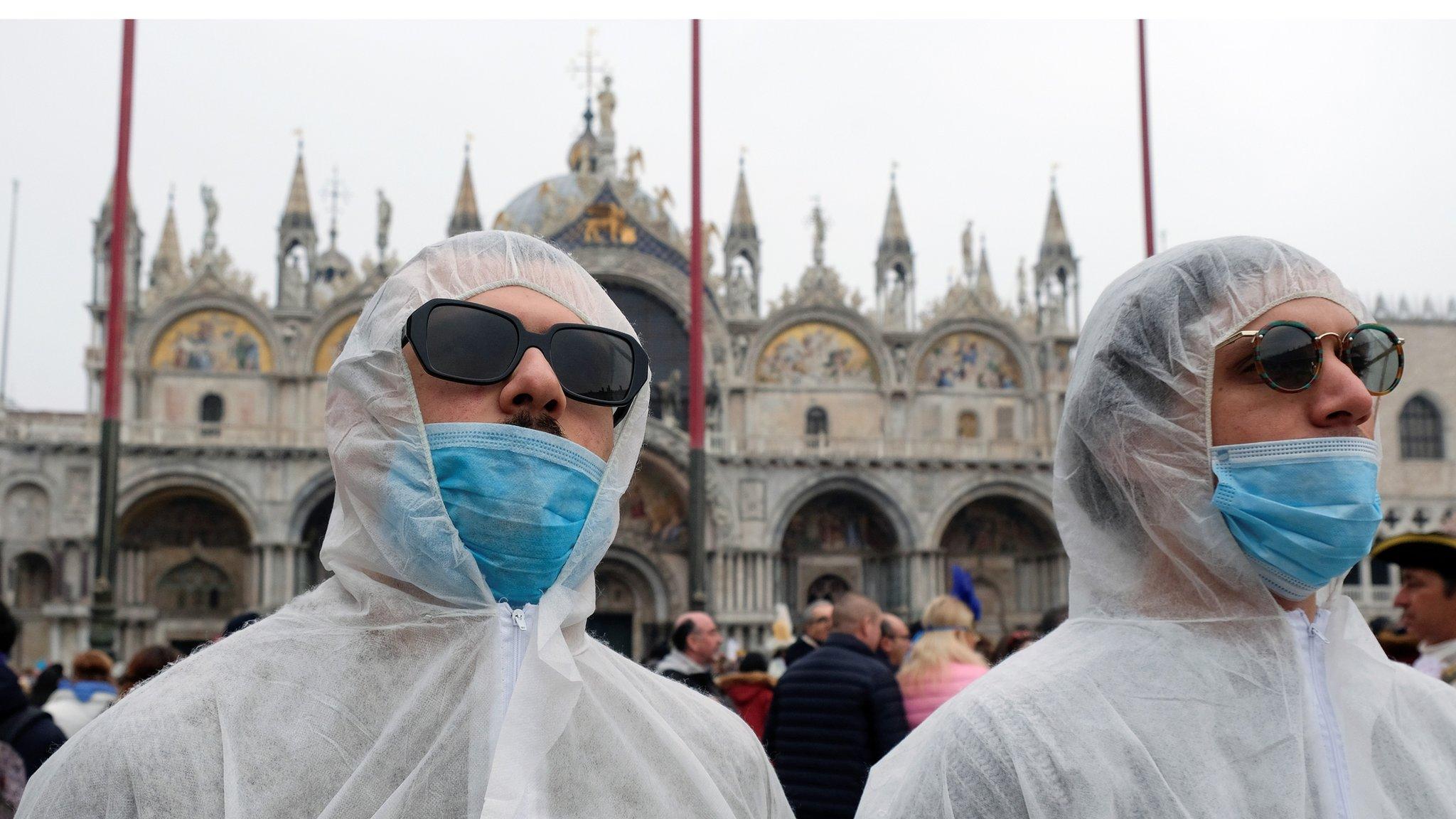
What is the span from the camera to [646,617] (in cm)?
2894

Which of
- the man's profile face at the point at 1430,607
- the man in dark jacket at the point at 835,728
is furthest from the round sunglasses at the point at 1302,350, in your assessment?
the man in dark jacket at the point at 835,728

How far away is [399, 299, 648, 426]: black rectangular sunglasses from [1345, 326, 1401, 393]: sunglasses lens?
1.30 meters

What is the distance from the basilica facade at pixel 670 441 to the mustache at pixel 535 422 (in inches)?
1001

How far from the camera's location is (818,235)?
30.9m

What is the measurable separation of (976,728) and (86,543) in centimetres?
2802

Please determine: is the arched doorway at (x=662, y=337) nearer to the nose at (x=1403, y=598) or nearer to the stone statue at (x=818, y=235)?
the stone statue at (x=818, y=235)

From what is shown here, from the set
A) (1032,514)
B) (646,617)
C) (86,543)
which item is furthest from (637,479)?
(86,543)

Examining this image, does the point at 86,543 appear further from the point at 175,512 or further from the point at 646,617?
the point at 646,617

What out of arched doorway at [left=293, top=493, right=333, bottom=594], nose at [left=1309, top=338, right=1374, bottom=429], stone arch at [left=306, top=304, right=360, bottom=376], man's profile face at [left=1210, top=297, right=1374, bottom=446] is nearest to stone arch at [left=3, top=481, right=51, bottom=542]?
arched doorway at [left=293, top=493, right=333, bottom=594]

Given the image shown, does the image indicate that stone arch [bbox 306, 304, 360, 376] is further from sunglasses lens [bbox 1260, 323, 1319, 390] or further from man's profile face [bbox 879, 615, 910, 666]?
sunglasses lens [bbox 1260, 323, 1319, 390]

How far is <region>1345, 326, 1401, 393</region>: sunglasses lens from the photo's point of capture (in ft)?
7.63

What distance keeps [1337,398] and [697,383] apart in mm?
12132

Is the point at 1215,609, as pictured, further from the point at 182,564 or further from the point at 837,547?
the point at 182,564

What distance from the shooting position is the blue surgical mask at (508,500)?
2.12 metres
